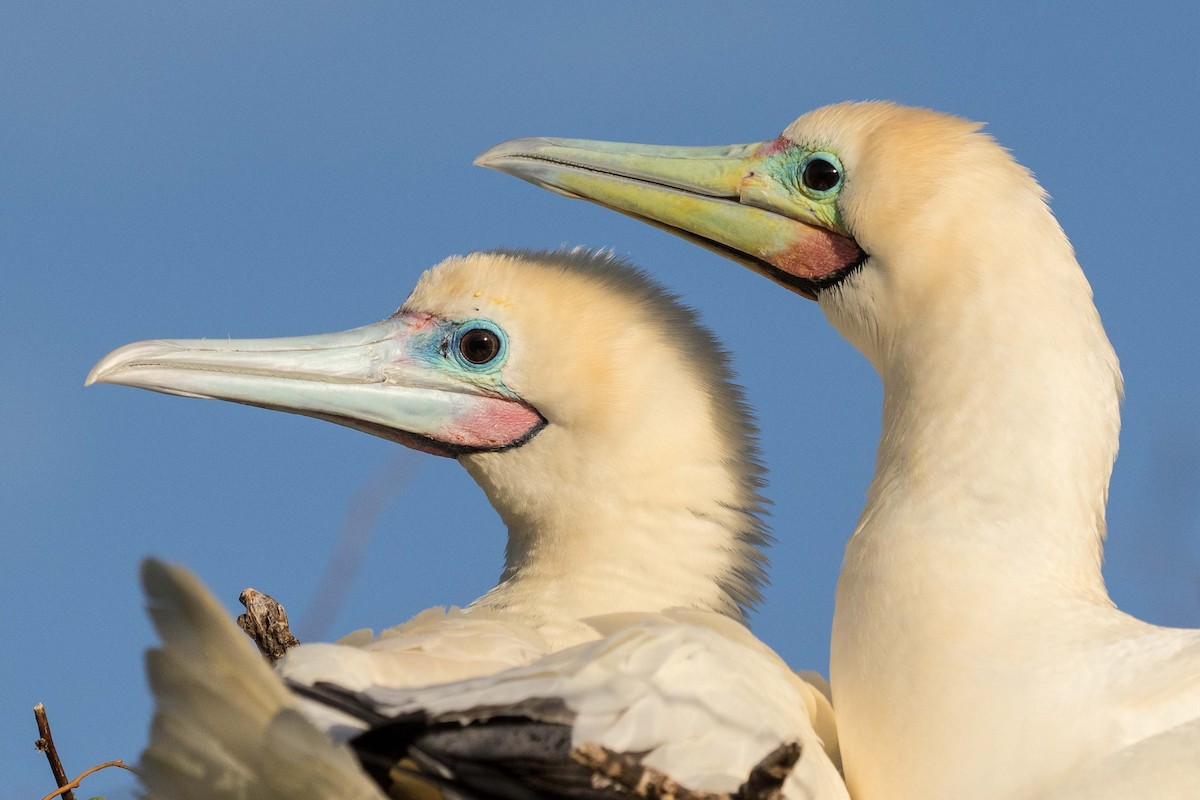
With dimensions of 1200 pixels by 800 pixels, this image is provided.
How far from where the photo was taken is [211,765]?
3.12 m

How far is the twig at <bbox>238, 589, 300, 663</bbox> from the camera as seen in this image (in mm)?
4590

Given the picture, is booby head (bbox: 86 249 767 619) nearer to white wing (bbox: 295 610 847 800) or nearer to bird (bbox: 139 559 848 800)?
white wing (bbox: 295 610 847 800)

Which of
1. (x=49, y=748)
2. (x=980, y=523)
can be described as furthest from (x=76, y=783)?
(x=980, y=523)

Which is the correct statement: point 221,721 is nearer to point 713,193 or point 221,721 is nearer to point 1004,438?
point 1004,438

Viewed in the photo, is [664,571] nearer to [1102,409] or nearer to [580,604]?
[580,604]

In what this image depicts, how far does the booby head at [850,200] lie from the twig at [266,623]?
150cm

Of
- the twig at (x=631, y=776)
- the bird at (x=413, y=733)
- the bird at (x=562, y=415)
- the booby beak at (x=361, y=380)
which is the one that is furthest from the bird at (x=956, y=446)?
the twig at (x=631, y=776)

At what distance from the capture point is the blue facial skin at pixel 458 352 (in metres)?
5.02

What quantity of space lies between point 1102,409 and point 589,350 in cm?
139

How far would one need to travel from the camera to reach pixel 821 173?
4941mm

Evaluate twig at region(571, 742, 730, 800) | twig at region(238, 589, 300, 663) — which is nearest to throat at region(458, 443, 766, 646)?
twig at region(238, 589, 300, 663)

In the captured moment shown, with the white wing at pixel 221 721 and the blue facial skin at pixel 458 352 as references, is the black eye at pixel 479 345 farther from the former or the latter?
the white wing at pixel 221 721

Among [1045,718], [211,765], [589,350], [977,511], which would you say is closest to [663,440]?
[589,350]

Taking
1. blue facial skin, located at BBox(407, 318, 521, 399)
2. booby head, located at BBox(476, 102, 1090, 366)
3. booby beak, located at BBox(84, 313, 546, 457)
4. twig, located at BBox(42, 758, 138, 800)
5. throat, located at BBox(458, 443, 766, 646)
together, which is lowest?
twig, located at BBox(42, 758, 138, 800)
